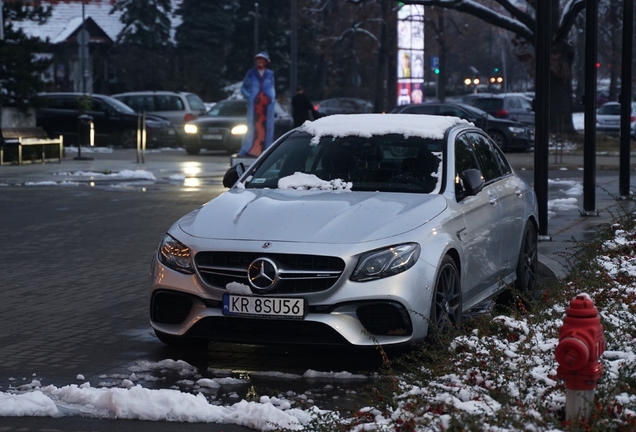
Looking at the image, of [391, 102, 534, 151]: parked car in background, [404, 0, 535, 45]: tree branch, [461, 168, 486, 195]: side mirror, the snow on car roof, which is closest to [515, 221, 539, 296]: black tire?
the snow on car roof

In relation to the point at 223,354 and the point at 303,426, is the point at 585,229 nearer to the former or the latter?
the point at 223,354

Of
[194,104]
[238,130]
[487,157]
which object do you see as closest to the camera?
[487,157]

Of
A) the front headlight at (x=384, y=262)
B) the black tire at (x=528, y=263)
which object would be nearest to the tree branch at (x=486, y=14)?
the black tire at (x=528, y=263)

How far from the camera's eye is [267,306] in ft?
22.0

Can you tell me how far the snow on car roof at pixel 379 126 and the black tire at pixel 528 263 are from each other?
1188 millimetres

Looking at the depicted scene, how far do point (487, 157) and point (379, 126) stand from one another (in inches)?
44.9

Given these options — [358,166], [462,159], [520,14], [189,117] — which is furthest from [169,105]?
[358,166]

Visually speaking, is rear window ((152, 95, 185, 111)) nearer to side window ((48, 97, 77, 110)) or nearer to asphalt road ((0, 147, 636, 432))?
side window ((48, 97, 77, 110))

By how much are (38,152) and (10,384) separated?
22.1 metres

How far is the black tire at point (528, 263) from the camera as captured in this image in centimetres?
920

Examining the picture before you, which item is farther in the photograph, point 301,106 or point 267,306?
point 301,106

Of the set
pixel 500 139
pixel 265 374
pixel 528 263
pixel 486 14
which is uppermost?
pixel 486 14

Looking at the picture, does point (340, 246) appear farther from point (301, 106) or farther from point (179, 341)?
point (301, 106)

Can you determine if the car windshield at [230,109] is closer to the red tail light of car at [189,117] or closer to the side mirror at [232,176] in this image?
the red tail light of car at [189,117]
